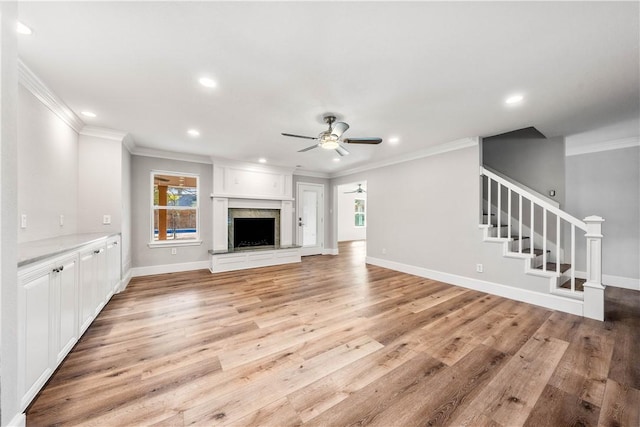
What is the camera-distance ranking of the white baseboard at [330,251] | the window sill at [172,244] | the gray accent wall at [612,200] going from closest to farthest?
the gray accent wall at [612,200] → the window sill at [172,244] → the white baseboard at [330,251]

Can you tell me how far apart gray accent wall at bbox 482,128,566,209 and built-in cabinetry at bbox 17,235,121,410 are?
20.5ft

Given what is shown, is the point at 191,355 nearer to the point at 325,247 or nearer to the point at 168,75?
the point at 168,75

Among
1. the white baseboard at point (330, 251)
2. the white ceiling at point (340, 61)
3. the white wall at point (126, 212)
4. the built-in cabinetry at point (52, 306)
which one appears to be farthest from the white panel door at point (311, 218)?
the built-in cabinetry at point (52, 306)

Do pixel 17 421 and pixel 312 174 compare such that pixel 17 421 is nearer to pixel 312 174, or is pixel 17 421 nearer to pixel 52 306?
pixel 52 306

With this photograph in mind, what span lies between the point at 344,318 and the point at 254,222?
384cm

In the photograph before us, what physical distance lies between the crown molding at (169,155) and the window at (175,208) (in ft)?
1.10

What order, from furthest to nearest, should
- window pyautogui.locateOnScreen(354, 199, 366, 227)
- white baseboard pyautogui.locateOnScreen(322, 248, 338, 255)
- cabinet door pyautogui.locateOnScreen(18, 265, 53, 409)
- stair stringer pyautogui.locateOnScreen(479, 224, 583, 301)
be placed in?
1. window pyautogui.locateOnScreen(354, 199, 366, 227)
2. white baseboard pyautogui.locateOnScreen(322, 248, 338, 255)
3. stair stringer pyautogui.locateOnScreen(479, 224, 583, 301)
4. cabinet door pyautogui.locateOnScreen(18, 265, 53, 409)

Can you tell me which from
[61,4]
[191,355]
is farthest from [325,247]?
[61,4]

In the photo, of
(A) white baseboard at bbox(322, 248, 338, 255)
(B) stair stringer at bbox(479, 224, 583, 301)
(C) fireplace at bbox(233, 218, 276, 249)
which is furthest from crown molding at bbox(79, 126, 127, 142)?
(B) stair stringer at bbox(479, 224, 583, 301)

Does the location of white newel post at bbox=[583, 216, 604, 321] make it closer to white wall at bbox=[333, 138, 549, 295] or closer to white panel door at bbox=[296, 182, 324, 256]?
white wall at bbox=[333, 138, 549, 295]

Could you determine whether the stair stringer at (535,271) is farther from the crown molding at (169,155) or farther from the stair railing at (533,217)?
the crown molding at (169,155)

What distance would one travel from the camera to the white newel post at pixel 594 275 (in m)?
2.70

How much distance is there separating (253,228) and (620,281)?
693cm

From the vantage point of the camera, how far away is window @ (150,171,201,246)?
492cm
